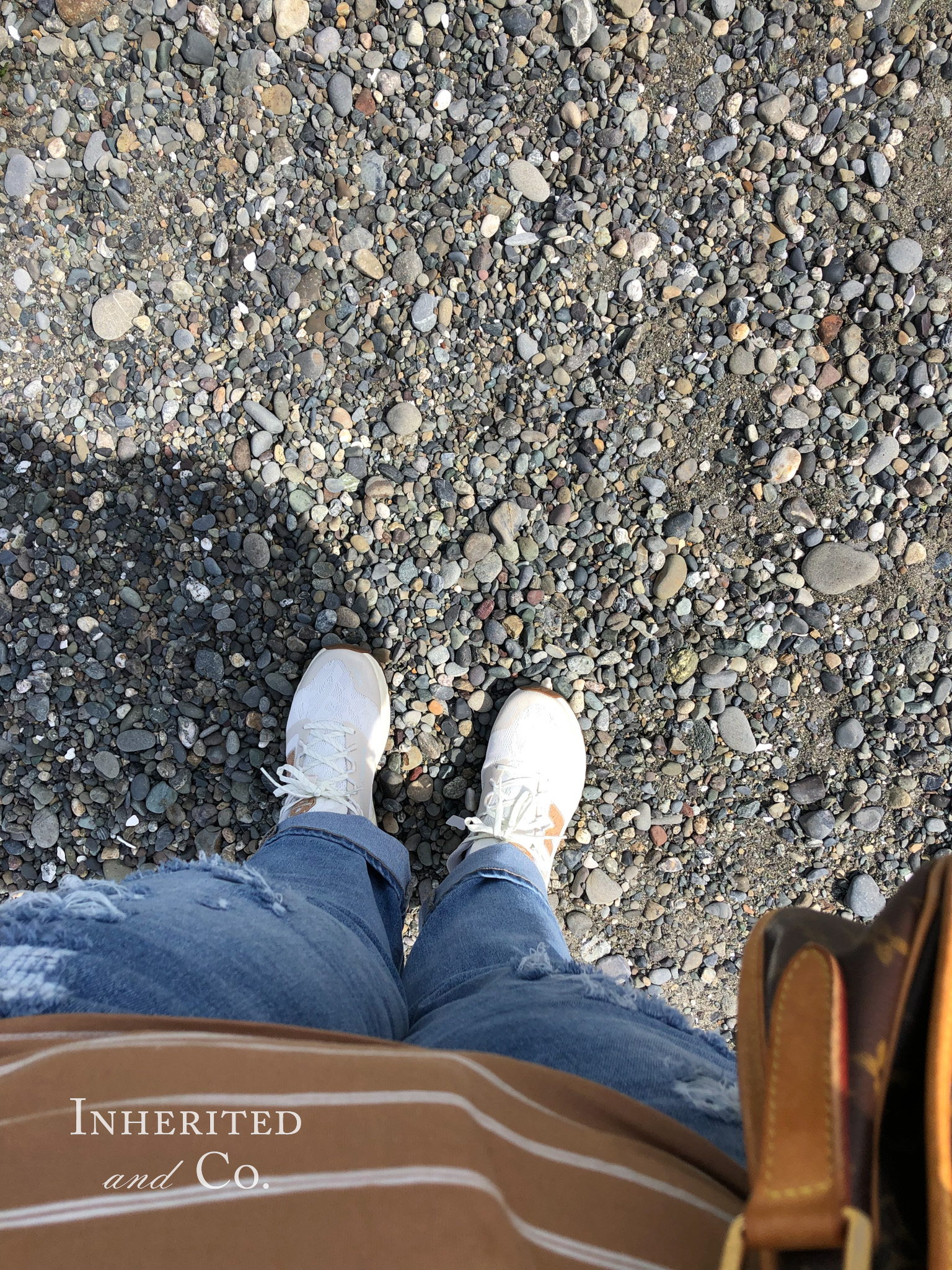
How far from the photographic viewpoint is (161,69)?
1.91m

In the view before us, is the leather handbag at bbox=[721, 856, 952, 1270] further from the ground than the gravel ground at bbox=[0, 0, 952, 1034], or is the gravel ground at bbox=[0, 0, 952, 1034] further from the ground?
the gravel ground at bbox=[0, 0, 952, 1034]

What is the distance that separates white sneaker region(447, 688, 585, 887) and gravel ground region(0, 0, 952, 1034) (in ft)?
0.25

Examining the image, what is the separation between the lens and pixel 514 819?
1.90 m

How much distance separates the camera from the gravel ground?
6.24 ft

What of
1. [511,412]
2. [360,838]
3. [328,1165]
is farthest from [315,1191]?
[511,412]

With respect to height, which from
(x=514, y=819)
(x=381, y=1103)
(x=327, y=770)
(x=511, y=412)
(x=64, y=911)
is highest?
(x=511, y=412)

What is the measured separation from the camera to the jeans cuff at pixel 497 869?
179cm

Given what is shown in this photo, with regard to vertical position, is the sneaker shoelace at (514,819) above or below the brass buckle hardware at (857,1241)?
above

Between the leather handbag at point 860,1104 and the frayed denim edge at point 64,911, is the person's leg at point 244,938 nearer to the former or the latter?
the frayed denim edge at point 64,911

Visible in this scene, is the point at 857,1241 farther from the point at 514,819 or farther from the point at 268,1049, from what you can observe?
the point at 514,819

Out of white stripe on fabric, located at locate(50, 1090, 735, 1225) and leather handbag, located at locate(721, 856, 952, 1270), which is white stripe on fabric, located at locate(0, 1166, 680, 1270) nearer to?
white stripe on fabric, located at locate(50, 1090, 735, 1225)

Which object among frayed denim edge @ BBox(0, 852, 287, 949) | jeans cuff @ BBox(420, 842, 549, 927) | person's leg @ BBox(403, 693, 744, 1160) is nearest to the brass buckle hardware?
person's leg @ BBox(403, 693, 744, 1160)

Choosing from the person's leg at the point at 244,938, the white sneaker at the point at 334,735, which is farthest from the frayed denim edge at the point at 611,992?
the white sneaker at the point at 334,735

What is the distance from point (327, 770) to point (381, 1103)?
45.3 inches
